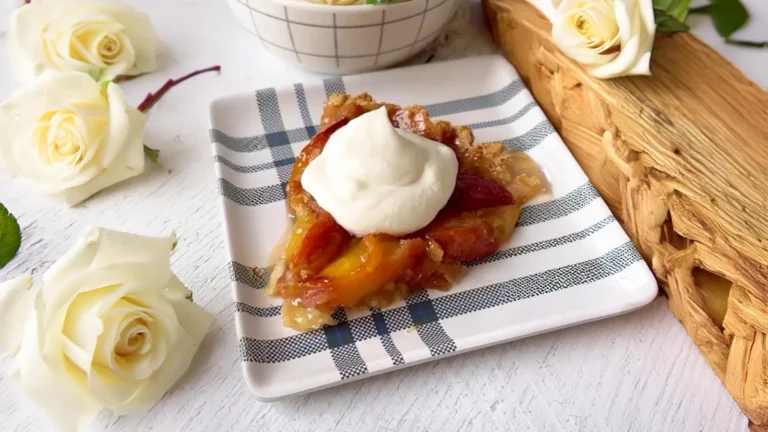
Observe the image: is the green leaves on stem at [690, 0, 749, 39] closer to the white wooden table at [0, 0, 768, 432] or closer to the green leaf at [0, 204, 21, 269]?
the white wooden table at [0, 0, 768, 432]

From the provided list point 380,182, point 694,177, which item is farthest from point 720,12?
point 380,182

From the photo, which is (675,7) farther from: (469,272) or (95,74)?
(95,74)

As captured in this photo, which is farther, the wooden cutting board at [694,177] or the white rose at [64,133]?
the white rose at [64,133]

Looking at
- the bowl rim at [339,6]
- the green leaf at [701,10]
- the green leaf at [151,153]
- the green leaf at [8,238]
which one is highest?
the bowl rim at [339,6]

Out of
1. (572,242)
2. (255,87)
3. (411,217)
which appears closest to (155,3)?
(255,87)

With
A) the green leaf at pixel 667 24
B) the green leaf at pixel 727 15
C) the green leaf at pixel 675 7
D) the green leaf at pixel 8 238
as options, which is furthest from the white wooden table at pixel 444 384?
the green leaf at pixel 727 15

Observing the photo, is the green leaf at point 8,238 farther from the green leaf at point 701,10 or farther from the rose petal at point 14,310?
the green leaf at point 701,10
